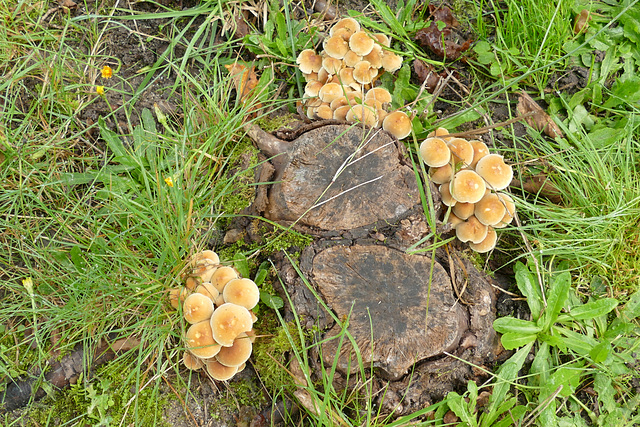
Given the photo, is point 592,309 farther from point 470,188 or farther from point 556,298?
point 470,188

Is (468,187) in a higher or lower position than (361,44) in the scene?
lower

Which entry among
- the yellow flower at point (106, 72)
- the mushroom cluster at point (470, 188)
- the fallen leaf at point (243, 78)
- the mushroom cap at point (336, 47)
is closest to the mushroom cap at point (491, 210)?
the mushroom cluster at point (470, 188)

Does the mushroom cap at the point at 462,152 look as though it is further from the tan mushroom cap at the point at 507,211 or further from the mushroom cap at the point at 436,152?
the tan mushroom cap at the point at 507,211

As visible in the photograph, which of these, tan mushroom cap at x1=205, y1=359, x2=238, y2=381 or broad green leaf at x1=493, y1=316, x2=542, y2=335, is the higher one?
tan mushroom cap at x1=205, y1=359, x2=238, y2=381

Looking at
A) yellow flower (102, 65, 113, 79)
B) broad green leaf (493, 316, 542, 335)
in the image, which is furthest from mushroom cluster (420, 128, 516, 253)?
yellow flower (102, 65, 113, 79)

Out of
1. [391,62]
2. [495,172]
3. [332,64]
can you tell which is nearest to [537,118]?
[495,172]

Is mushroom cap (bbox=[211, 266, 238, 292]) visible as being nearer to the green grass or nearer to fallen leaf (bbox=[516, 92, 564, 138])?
the green grass

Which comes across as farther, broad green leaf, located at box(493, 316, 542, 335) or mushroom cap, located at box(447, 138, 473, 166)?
mushroom cap, located at box(447, 138, 473, 166)
